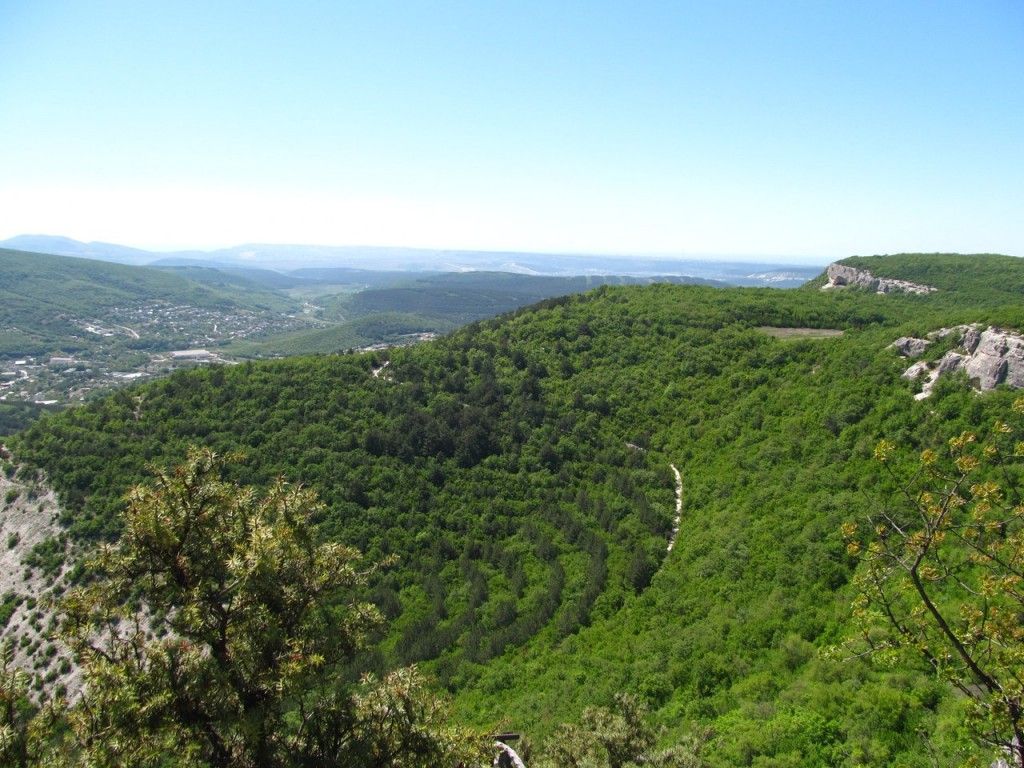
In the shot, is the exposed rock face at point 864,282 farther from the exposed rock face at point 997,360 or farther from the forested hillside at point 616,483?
the exposed rock face at point 997,360

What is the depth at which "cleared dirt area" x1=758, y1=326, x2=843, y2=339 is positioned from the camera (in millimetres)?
62156

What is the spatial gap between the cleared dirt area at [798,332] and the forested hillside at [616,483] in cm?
130

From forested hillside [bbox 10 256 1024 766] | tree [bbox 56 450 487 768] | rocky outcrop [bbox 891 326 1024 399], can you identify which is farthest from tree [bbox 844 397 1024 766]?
rocky outcrop [bbox 891 326 1024 399]

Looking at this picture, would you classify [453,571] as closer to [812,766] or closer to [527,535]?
[527,535]

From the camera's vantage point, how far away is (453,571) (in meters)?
44.6

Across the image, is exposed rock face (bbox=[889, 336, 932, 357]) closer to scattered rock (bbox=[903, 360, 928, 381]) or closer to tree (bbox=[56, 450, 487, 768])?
scattered rock (bbox=[903, 360, 928, 381])

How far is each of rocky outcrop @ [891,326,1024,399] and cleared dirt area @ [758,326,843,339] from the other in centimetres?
2179

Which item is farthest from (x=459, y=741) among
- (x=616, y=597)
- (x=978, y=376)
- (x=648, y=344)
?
(x=648, y=344)

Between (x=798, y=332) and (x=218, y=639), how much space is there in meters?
67.6

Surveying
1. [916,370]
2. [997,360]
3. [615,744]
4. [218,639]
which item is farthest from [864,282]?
[218,639]

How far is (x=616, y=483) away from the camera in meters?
51.0

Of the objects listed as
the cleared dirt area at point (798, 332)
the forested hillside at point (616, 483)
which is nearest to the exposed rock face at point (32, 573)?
the forested hillside at point (616, 483)

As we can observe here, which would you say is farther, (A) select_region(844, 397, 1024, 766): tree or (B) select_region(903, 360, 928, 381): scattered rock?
(B) select_region(903, 360, 928, 381): scattered rock

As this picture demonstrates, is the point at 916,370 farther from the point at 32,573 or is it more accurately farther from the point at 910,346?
the point at 32,573
